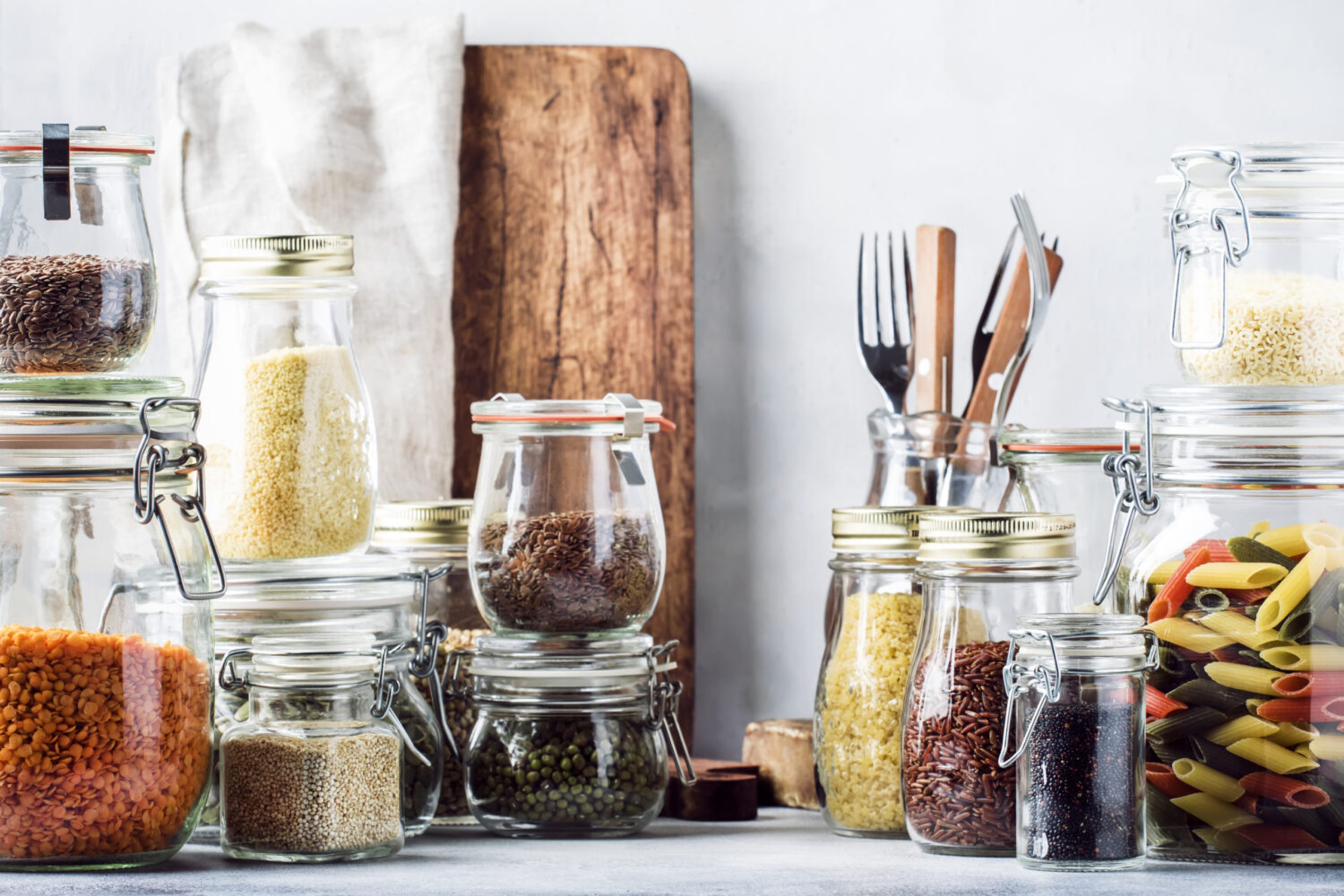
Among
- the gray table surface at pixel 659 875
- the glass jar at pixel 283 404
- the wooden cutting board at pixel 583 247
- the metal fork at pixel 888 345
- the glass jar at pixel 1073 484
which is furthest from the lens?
the wooden cutting board at pixel 583 247

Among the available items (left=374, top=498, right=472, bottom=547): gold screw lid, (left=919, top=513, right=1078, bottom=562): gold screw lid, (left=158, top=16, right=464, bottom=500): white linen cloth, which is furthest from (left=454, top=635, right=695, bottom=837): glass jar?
(left=158, top=16, right=464, bottom=500): white linen cloth

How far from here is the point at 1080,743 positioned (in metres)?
0.84

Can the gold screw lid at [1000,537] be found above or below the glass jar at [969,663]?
above

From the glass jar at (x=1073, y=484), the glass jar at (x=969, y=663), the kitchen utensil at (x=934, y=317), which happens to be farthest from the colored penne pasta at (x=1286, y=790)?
the kitchen utensil at (x=934, y=317)

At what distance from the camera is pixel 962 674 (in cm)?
90

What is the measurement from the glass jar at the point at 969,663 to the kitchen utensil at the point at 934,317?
0.32 m

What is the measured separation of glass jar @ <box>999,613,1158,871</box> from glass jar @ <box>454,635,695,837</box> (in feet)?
0.88

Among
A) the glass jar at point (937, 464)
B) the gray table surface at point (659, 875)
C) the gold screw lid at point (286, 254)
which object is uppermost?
the gold screw lid at point (286, 254)

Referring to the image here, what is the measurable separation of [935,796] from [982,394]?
41 centimetres

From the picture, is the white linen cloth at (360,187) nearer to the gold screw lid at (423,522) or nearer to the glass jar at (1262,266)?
the gold screw lid at (423,522)

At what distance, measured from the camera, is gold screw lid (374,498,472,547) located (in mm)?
1086

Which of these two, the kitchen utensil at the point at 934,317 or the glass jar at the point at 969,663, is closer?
the glass jar at the point at 969,663

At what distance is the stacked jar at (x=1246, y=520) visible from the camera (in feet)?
2.79

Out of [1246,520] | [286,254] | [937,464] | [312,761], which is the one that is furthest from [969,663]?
[286,254]
